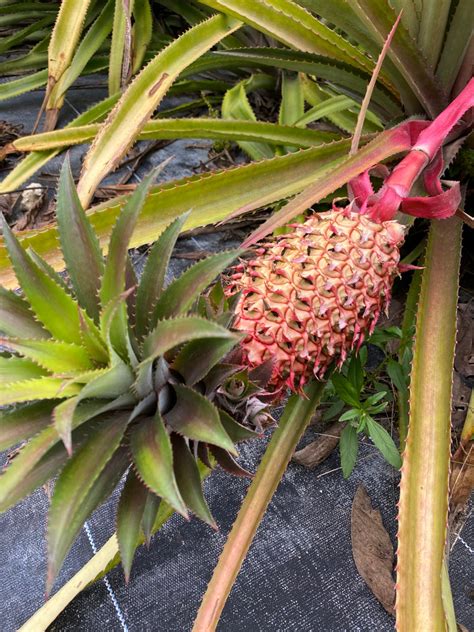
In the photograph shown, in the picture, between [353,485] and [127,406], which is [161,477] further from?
[353,485]

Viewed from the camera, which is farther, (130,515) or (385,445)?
(385,445)

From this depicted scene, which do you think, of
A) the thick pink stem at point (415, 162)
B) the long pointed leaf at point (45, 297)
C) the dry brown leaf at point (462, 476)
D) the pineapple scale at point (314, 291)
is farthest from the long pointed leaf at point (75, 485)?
the dry brown leaf at point (462, 476)

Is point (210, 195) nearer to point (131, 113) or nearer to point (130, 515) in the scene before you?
point (131, 113)

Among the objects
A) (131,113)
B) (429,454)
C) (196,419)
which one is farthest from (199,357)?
(131,113)

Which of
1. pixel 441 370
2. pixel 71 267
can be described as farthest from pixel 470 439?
pixel 71 267

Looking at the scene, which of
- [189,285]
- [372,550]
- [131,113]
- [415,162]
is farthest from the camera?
[131,113]

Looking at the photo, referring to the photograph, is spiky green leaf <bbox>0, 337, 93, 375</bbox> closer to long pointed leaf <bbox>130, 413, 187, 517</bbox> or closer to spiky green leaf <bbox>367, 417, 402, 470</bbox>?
long pointed leaf <bbox>130, 413, 187, 517</bbox>
